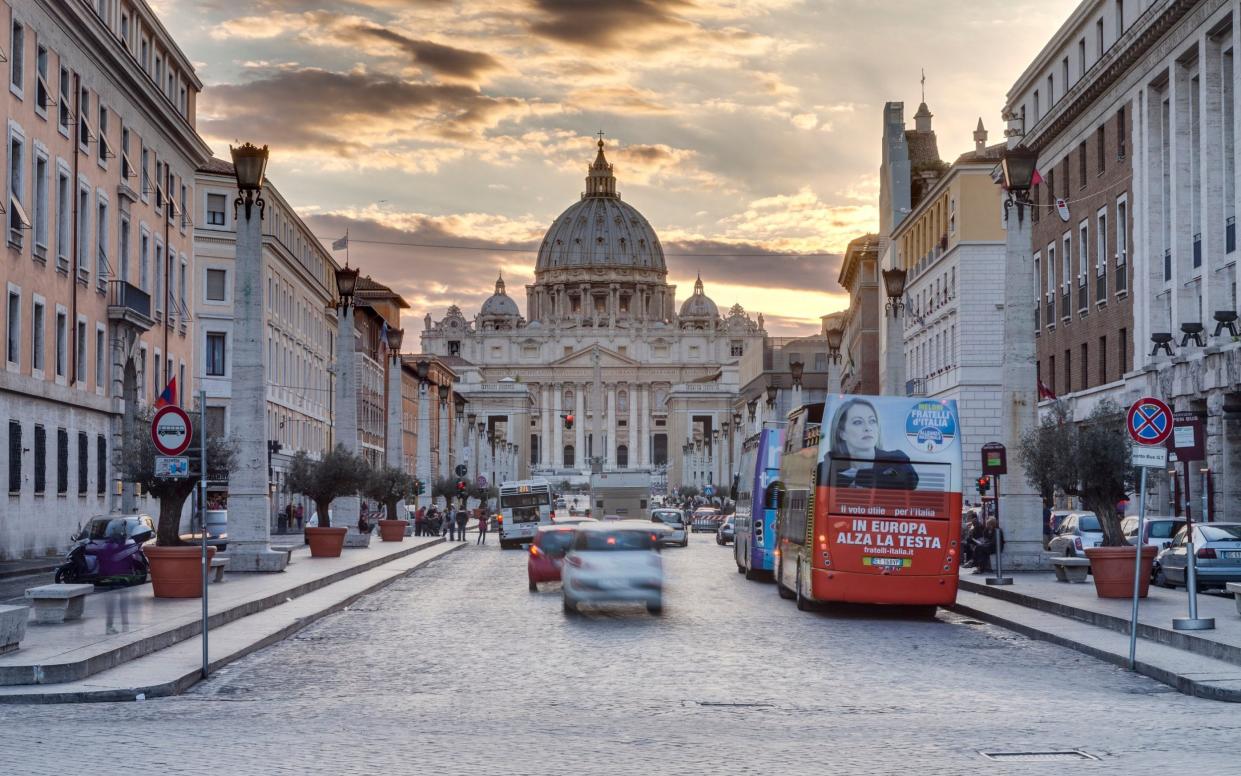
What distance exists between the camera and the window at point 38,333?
43.8 m

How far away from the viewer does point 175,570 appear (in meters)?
27.1

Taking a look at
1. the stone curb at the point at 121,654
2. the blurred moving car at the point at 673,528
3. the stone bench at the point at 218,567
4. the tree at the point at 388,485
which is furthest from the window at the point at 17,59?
the blurred moving car at the point at 673,528

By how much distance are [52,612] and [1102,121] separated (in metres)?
38.3

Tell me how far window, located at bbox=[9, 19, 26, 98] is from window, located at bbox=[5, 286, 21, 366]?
181 inches

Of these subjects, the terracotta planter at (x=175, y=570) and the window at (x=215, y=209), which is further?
the window at (x=215, y=209)

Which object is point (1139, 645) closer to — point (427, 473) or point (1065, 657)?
point (1065, 657)

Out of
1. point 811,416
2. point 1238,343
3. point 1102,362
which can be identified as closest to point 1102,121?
point 1102,362

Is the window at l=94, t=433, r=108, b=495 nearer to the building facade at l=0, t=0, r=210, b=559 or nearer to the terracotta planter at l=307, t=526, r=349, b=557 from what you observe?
the building facade at l=0, t=0, r=210, b=559

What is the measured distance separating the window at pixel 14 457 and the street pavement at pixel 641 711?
1947 cm

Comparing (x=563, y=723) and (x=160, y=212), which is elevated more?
(x=160, y=212)

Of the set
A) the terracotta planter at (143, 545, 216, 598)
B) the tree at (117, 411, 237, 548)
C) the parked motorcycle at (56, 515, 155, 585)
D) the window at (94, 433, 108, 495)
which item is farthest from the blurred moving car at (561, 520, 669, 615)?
the window at (94, 433, 108, 495)

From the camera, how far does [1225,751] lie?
1253 cm

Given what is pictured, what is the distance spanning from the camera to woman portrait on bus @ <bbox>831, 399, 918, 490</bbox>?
1038 inches

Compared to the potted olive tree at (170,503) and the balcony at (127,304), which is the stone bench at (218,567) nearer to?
the potted olive tree at (170,503)
